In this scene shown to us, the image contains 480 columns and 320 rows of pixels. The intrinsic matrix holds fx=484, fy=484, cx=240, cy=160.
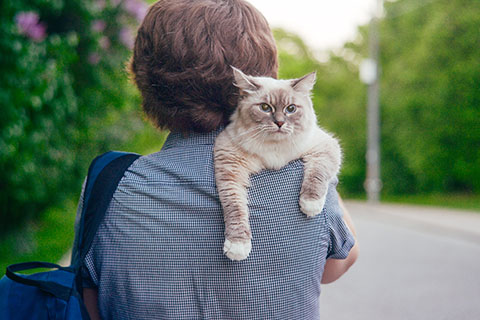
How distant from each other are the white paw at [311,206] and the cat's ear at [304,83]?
77 cm

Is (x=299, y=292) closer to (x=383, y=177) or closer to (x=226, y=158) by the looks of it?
(x=226, y=158)

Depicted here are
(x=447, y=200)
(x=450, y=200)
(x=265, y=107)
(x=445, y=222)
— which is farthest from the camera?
(x=447, y=200)

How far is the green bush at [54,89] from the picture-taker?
4660mm

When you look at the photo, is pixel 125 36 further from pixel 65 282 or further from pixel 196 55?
pixel 65 282

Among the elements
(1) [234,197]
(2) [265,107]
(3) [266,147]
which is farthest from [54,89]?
(1) [234,197]

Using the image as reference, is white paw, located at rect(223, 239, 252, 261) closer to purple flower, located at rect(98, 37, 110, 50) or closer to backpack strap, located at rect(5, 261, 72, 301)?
backpack strap, located at rect(5, 261, 72, 301)

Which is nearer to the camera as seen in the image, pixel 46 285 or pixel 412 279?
pixel 46 285

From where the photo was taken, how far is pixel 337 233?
68.0 inches

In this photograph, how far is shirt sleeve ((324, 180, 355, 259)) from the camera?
1.72m

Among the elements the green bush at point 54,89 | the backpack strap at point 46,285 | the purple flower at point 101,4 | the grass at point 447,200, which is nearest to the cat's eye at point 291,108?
the backpack strap at point 46,285

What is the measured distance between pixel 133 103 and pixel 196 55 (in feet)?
25.8

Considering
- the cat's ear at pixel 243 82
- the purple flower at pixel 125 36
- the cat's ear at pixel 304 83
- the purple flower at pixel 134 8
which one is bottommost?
the cat's ear at pixel 304 83

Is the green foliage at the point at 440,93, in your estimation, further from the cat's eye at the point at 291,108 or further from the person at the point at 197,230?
the person at the point at 197,230

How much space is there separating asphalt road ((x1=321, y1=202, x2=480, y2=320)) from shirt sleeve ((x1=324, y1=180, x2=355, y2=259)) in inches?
153
